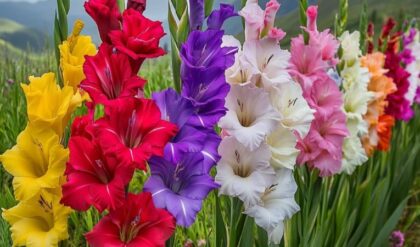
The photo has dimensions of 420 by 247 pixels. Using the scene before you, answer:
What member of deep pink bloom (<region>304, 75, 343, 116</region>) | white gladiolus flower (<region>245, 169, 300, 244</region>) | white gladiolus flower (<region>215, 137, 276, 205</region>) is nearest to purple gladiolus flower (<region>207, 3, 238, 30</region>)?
white gladiolus flower (<region>215, 137, 276, 205</region>)

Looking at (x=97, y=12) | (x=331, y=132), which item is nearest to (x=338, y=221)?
(x=331, y=132)

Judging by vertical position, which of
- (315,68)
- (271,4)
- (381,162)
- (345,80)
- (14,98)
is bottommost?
(381,162)

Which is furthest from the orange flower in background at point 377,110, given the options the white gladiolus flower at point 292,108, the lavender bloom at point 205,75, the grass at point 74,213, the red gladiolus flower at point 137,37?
the red gladiolus flower at point 137,37

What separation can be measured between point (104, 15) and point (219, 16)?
295 mm

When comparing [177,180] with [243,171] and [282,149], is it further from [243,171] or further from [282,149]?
[282,149]

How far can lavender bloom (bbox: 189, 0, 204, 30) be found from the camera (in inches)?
54.3

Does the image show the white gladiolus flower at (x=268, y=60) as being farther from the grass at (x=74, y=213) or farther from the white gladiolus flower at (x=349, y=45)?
the white gladiolus flower at (x=349, y=45)

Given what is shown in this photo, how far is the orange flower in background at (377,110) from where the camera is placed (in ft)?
10.6

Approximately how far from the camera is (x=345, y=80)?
9.45 ft

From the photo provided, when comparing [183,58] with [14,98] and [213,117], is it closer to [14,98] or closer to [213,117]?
[213,117]

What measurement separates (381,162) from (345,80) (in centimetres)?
100

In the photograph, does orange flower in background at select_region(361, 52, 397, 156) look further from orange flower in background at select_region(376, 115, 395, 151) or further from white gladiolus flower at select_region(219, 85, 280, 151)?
white gladiolus flower at select_region(219, 85, 280, 151)

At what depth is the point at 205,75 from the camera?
130 cm

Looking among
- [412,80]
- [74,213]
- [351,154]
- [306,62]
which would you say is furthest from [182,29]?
[412,80]
